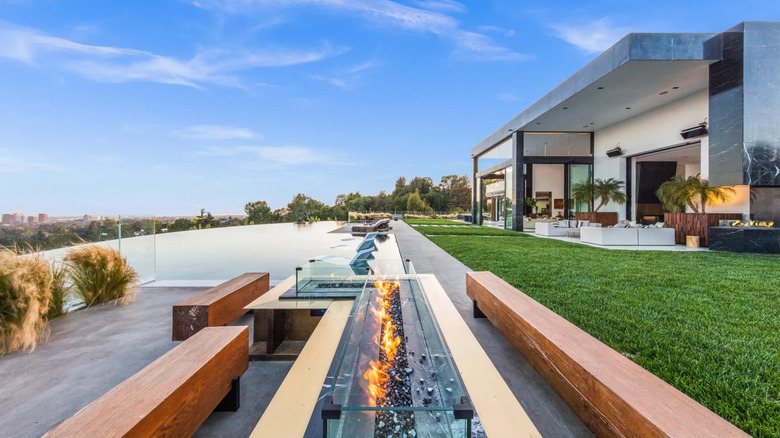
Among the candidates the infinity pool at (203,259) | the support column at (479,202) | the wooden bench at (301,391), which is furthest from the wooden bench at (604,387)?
the support column at (479,202)

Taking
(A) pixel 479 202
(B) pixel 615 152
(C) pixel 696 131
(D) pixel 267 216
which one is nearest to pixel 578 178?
(B) pixel 615 152

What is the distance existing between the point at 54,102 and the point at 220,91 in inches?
244

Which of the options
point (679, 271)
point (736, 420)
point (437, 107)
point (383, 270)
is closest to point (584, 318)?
point (736, 420)

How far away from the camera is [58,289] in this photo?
10.1ft

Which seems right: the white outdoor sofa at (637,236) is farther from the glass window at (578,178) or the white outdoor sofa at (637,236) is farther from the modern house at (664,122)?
the glass window at (578,178)

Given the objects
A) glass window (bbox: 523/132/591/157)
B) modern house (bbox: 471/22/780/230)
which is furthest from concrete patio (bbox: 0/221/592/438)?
glass window (bbox: 523/132/591/157)

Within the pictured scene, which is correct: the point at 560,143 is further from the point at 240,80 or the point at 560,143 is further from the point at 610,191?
the point at 240,80

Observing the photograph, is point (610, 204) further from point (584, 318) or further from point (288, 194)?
point (288, 194)

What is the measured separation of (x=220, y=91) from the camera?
15805 millimetres

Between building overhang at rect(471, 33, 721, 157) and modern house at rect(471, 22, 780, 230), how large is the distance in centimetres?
3

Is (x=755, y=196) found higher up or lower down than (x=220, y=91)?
lower down

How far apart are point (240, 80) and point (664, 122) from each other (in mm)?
19157

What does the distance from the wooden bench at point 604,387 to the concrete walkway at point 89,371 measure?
60.6 inches

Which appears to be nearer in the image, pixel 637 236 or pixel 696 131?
pixel 637 236
